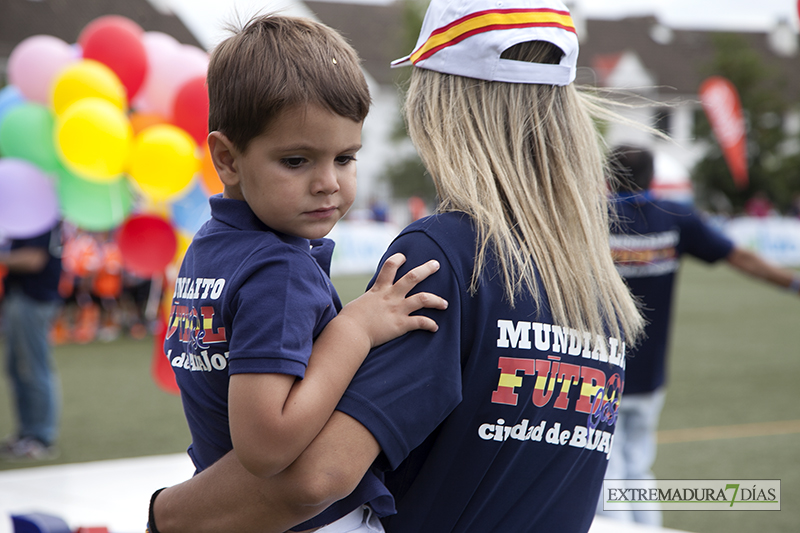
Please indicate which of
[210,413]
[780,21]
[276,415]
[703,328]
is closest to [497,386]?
[276,415]

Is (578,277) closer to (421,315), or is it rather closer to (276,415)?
(421,315)

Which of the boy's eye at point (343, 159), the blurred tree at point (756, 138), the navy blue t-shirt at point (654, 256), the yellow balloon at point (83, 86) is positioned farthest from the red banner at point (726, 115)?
the boy's eye at point (343, 159)

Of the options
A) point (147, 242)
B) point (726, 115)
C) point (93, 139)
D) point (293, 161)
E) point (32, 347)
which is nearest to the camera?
point (293, 161)

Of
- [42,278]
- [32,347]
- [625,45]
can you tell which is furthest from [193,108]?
[625,45]

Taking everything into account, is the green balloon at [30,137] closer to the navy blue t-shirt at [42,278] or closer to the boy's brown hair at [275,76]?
the navy blue t-shirt at [42,278]

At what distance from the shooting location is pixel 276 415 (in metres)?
1.15

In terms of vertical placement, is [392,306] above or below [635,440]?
above

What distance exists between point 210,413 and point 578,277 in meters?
0.66

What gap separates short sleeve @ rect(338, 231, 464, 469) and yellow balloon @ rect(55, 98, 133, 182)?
3489mm

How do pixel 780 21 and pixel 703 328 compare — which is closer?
pixel 703 328

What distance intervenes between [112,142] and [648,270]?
2908 mm

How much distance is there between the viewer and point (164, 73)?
15.5ft

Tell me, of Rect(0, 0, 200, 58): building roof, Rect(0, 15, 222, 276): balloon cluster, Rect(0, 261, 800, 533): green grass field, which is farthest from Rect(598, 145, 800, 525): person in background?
Rect(0, 0, 200, 58): building roof

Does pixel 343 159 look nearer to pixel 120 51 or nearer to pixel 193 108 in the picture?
pixel 193 108
